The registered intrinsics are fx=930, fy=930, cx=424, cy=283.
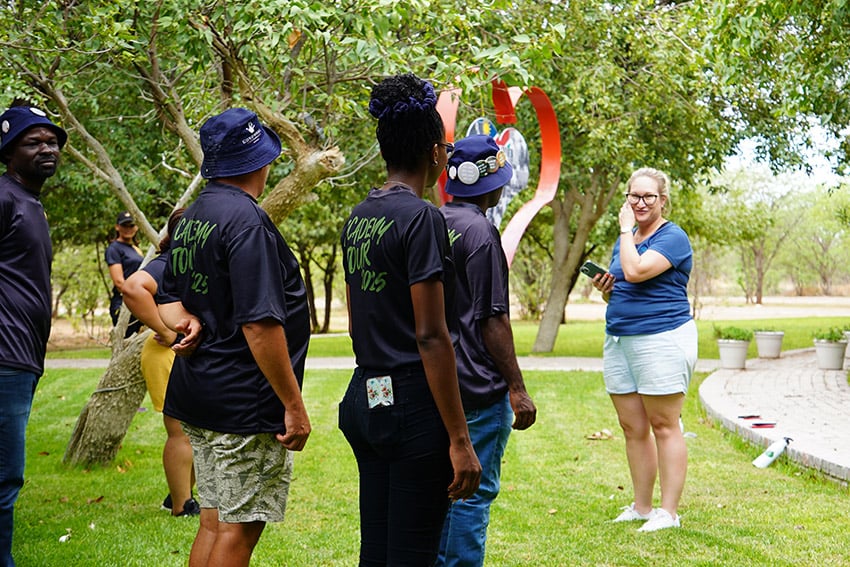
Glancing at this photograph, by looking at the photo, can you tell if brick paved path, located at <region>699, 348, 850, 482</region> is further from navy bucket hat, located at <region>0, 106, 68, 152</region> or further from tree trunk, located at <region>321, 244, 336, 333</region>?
tree trunk, located at <region>321, 244, 336, 333</region>

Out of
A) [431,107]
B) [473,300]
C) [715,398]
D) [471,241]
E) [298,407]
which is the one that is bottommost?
[715,398]

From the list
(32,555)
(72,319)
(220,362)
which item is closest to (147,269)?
(32,555)

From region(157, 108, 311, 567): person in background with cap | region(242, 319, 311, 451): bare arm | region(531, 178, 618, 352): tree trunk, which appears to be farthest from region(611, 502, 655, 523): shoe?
region(531, 178, 618, 352): tree trunk

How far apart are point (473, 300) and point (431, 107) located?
971 mm

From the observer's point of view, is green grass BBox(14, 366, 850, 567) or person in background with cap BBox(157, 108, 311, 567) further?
green grass BBox(14, 366, 850, 567)

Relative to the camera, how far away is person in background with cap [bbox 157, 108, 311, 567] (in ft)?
10.1

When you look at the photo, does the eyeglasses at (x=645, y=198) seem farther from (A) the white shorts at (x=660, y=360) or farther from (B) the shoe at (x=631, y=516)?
(B) the shoe at (x=631, y=516)

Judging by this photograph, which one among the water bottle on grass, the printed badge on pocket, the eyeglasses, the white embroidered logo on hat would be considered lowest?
the water bottle on grass

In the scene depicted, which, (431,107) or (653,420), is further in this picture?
(653,420)

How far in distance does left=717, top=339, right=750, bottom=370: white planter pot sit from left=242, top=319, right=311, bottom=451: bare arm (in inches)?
513

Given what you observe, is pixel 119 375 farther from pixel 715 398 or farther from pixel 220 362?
pixel 715 398

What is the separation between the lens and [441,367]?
2729mm

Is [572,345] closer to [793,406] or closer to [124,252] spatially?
[793,406]

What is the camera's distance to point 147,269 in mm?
5176
